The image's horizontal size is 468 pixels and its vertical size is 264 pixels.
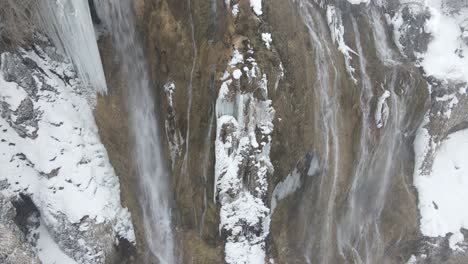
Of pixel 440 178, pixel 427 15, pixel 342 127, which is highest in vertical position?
pixel 427 15

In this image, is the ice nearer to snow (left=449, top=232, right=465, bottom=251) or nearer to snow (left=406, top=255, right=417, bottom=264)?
snow (left=406, top=255, right=417, bottom=264)

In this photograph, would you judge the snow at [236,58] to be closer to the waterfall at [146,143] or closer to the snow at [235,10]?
the snow at [235,10]

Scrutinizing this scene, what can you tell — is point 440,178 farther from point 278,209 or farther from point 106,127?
point 106,127

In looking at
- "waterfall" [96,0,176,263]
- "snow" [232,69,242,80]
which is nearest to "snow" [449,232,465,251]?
"waterfall" [96,0,176,263]

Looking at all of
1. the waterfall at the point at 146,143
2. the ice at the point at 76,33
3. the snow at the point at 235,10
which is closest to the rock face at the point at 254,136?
the snow at the point at 235,10

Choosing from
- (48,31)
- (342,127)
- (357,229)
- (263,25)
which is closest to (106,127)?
(48,31)

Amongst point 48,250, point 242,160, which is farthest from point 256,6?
point 48,250
